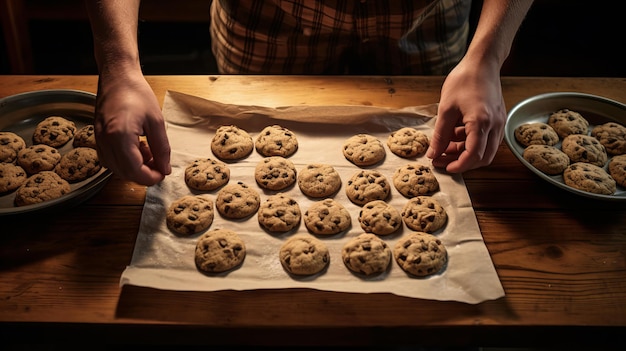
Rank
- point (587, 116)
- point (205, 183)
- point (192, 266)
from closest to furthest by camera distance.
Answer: point (192, 266), point (205, 183), point (587, 116)

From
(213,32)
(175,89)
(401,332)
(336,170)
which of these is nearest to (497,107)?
(336,170)

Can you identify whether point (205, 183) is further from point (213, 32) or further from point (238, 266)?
point (213, 32)

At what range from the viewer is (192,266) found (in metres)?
1.41

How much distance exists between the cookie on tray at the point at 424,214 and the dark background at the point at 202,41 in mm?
2206

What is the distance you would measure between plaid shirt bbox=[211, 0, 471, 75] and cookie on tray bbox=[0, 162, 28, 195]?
3.11 ft

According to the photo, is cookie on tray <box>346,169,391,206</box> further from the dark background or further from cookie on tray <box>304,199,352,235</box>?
the dark background

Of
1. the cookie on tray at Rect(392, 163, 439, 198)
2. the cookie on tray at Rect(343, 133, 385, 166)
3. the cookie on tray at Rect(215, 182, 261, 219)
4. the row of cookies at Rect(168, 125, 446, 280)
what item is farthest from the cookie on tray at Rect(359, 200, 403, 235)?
the cookie on tray at Rect(215, 182, 261, 219)

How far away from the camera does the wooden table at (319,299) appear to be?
1.27m

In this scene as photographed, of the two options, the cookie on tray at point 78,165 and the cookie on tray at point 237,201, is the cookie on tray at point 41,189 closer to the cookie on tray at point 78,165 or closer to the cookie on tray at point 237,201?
the cookie on tray at point 78,165

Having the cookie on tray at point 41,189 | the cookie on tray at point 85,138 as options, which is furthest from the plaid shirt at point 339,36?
the cookie on tray at point 41,189

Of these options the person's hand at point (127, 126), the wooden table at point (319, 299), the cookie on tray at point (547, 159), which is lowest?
the wooden table at point (319, 299)

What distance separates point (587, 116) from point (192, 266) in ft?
5.04

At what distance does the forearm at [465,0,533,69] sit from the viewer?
5.09ft

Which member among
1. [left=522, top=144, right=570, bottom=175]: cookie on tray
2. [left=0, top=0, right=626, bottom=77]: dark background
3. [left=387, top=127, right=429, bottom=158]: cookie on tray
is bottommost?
[left=0, top=0, right=626, bottom=77]: dark background
